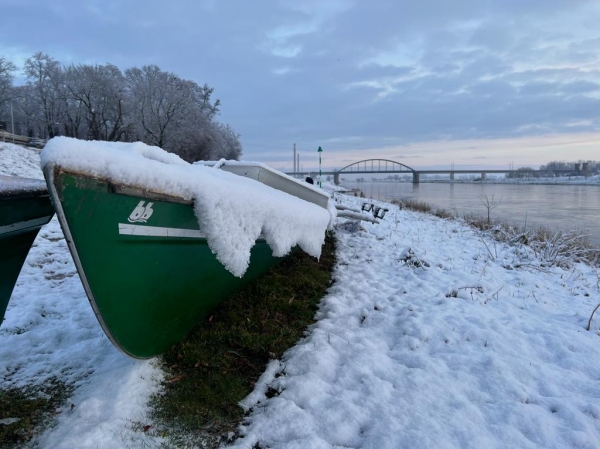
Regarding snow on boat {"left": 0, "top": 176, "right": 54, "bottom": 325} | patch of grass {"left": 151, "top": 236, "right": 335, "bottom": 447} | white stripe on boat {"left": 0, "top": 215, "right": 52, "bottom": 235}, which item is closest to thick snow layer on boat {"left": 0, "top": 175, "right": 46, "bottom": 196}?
snow on boat {"left": 0, "top": 176, "right": 54, "bottom": 325}

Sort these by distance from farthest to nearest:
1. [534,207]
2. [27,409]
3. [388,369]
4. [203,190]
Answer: [534,207]
[388,369]
[27,409]
[203,190]

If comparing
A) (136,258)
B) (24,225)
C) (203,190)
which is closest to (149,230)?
(136,258)

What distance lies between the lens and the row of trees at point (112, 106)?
135 ft

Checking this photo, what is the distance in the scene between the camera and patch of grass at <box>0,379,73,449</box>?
2.73 m

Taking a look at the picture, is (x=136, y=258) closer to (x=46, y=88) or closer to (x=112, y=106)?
(x=112, y=106)

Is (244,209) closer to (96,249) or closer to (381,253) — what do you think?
(96,249)

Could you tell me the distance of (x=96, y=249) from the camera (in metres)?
2.51

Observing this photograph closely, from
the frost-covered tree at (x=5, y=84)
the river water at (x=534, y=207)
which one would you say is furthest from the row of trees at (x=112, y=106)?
the river water at (x=534, y=207)

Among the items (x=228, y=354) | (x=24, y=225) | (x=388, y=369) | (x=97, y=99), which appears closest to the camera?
(x=24, y=225)

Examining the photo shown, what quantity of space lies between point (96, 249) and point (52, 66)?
5967 centimetres

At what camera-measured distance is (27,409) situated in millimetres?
3010

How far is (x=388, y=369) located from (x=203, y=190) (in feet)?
7.65

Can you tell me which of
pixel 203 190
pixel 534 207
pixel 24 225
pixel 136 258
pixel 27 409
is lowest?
pixel 27 409

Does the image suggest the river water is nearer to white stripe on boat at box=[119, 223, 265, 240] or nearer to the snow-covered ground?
the snow-covered ground
